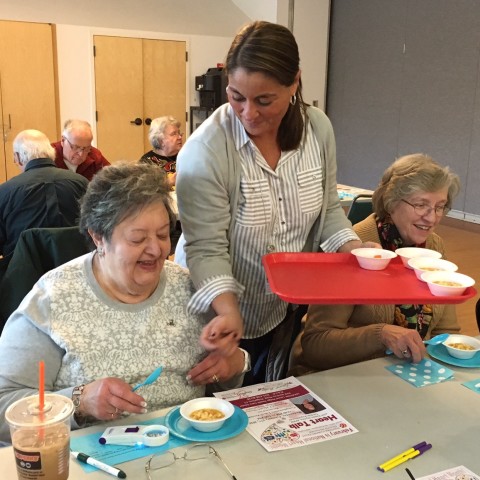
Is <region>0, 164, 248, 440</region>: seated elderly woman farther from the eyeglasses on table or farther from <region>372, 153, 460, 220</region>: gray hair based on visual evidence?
<region>372, 153, 460, 220</region>: gray hair

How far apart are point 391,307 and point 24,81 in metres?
6.35

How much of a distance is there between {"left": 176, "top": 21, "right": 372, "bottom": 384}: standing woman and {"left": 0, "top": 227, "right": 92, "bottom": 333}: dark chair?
37 centimetres

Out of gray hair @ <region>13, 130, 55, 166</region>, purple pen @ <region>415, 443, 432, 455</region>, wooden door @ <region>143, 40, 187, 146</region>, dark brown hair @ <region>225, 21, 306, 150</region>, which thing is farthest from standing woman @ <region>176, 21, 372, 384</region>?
wooden door @ <region>143, 40, 187, 146</region>

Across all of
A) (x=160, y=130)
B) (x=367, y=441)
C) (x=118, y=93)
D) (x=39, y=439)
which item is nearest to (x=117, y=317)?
(x=39, y=439)

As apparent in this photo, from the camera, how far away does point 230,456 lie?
120 centimetres

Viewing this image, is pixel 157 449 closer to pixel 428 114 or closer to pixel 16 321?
pixel 16 321

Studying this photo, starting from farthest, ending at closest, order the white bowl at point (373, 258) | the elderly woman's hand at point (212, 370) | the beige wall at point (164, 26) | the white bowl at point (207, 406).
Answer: the beige wall at point (164, 26) → the white bowl at point (373, 258) → the elderly woman's hand at point (212, 370) → the white bowl at point (207, 406)

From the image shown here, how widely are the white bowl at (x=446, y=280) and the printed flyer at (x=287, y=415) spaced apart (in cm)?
39

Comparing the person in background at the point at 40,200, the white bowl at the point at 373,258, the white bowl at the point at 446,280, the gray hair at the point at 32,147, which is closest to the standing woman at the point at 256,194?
the white bowl at the point at 373,258

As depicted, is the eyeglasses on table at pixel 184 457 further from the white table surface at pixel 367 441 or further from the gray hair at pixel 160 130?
the gray hair at pixel 160 130

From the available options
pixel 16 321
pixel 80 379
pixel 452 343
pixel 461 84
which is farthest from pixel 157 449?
pixel 461 84

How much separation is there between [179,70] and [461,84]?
3699mm

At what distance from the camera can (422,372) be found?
164 centimetres

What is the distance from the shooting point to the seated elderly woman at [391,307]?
5.94ft
